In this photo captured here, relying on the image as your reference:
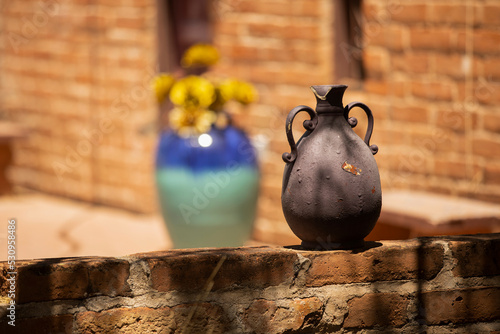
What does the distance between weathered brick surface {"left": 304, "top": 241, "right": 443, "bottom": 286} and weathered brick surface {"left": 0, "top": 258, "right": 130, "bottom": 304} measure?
544 millimetres

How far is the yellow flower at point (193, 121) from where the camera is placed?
195 inches

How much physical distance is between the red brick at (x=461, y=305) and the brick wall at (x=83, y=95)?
13.5 ft

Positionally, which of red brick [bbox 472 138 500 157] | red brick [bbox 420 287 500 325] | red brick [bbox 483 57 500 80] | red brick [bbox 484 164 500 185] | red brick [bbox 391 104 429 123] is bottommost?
red brick [bbox 420 287 500 325]

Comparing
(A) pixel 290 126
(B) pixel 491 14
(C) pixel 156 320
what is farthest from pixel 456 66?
(C) pixel 156 320

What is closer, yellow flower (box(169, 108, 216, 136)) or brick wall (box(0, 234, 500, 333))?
brick wall (box(0, 234, 500, 333))

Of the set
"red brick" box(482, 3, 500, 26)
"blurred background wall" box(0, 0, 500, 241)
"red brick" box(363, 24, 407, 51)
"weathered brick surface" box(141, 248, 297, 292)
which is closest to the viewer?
"weathered brick surface" box(141, 248, 297, 292)

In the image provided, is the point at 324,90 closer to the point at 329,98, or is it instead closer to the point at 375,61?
the point at 329,98

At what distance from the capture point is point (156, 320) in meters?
2.38

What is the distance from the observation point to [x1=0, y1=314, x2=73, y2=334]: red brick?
2.26 metres

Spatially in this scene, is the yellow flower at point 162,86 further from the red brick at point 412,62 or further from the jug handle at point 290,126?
the jug handle at point 290,126

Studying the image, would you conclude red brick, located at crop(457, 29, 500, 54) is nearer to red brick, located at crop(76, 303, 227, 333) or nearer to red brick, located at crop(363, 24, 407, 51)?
red brick, located at crop(363, 24, 407, 51)

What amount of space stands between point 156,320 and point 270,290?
33 centimetres

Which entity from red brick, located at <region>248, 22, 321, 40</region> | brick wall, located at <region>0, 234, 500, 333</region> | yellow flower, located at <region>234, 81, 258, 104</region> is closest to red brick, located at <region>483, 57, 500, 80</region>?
red brick, located at <region>248, 22, 321, 40</region>

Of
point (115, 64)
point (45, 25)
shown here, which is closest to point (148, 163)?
point (115, 64)
